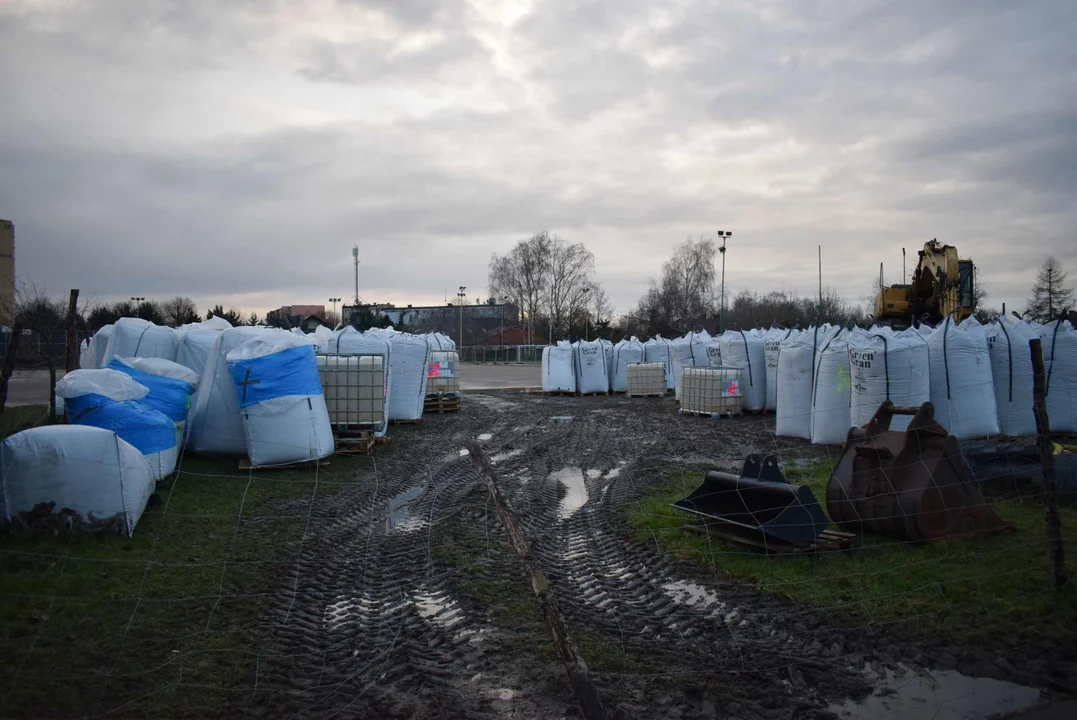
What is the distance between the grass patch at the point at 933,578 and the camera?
4.36 metres

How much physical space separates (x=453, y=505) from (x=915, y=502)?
4451 mm

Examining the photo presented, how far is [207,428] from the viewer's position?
9328 mm

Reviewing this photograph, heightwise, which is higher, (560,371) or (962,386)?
(962,386)

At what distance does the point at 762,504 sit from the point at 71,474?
559 cm

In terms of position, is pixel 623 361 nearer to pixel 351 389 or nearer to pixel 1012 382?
pixel 351 389

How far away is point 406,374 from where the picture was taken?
1454cm

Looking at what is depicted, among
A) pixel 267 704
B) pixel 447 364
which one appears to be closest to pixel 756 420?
pixel 447 364

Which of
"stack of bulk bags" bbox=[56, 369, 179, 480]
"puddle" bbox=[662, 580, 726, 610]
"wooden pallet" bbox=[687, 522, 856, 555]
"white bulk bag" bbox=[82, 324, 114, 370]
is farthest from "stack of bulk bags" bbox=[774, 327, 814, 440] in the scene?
"white bulk bag" bbox=[82, 324, 114, 370]

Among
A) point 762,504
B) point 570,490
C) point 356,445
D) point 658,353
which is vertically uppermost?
point 658,353

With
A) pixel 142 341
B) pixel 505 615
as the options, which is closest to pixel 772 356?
pixel 142 341

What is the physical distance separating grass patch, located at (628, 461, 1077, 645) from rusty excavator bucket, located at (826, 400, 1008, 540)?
5.3 inches

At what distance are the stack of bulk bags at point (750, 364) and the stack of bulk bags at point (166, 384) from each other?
452 inches

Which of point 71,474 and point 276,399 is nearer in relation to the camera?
point 71,474

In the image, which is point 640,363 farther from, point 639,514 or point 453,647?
point 453,647
